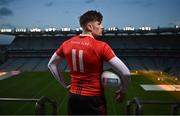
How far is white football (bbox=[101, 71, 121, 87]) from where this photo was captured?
4.68 m

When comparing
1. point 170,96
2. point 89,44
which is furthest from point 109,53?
point 170,96

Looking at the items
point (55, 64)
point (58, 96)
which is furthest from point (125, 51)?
point (55, 64)

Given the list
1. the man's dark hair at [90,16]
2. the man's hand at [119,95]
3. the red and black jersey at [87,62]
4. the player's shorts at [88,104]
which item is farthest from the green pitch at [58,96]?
the man's dark hair at [90,16]

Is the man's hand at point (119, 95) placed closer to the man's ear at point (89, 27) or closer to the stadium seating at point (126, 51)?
the man's ear at point (89, 27)

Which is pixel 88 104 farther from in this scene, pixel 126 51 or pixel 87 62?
pixel 126 51

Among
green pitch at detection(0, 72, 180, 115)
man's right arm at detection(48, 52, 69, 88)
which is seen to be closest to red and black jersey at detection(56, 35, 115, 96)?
man's right arm at detection(48, 52, 69, 88)

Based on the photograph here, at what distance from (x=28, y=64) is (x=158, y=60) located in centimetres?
2755

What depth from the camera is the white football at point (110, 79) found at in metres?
4.68

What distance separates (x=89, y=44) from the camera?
475 cm

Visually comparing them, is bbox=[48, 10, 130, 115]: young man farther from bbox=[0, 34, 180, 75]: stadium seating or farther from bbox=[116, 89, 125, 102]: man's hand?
bbox=[0, 34, 180, 75]: stadium seating

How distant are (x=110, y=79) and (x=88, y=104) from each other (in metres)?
0.53

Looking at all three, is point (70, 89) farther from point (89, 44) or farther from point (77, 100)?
point (89, 44)

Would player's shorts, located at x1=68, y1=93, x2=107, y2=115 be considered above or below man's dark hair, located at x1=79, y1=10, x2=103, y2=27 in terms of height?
below

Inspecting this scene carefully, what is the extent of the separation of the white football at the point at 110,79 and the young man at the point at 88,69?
0.07 metres
